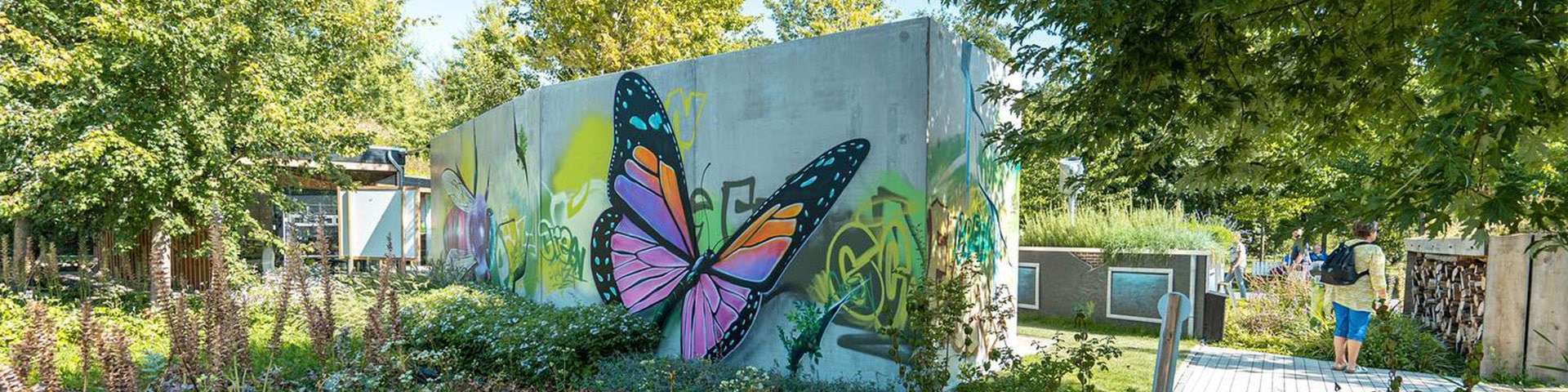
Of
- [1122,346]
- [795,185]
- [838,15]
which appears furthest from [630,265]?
[838,15]

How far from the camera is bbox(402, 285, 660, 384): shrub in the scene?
5.52m

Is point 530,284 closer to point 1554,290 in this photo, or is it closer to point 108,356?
point 108,356

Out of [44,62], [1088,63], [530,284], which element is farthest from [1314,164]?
[44,62]

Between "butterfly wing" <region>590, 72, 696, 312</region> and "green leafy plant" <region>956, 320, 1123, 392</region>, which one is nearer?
"green leafy plant" <region>956, 320, 1123, 392</region>

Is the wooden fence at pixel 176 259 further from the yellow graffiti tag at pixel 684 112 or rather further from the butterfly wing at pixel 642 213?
the yellow graffiti tag at pixel 684 112

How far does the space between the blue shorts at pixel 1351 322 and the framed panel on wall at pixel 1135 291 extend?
6.42 feet

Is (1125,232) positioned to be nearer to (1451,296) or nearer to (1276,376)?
(1276,376)

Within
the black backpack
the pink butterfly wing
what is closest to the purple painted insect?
the pink butterfly wing

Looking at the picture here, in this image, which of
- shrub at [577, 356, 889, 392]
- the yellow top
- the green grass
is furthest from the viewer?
the green grass

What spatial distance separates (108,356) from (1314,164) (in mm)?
5935

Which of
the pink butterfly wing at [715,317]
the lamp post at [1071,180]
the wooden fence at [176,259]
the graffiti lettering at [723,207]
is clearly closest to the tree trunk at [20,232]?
the wooden fence at [176,259]

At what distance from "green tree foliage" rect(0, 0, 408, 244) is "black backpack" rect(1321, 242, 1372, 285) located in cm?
1130

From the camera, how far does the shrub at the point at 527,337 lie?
5.52 metres

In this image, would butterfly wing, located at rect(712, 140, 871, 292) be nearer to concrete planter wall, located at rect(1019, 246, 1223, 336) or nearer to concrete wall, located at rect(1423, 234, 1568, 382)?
concrete planter wall, located at rect(1019, 246, 1223, 336)
